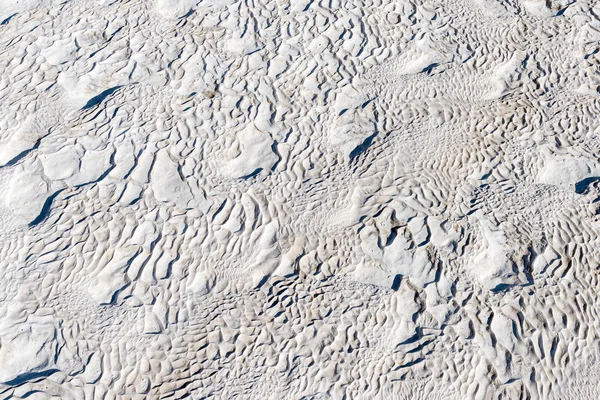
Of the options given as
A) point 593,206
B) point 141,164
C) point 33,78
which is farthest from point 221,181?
point 593,206

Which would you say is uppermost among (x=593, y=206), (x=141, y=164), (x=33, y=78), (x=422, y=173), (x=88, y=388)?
(x=33, y=78)

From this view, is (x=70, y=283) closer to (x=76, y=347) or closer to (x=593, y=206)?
(x=76, y=347)

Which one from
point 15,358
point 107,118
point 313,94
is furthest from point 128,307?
point 313,94

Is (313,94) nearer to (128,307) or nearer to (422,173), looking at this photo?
(422,173)

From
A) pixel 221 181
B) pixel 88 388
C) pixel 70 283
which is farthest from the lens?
pixel 221 181

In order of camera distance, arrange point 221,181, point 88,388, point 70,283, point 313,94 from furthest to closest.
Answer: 1. point 313,94
2. point 221,181
3. point 70,283
4. point 88,388

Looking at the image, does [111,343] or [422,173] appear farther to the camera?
[422,173]

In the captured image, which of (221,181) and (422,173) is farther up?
(221,181)
